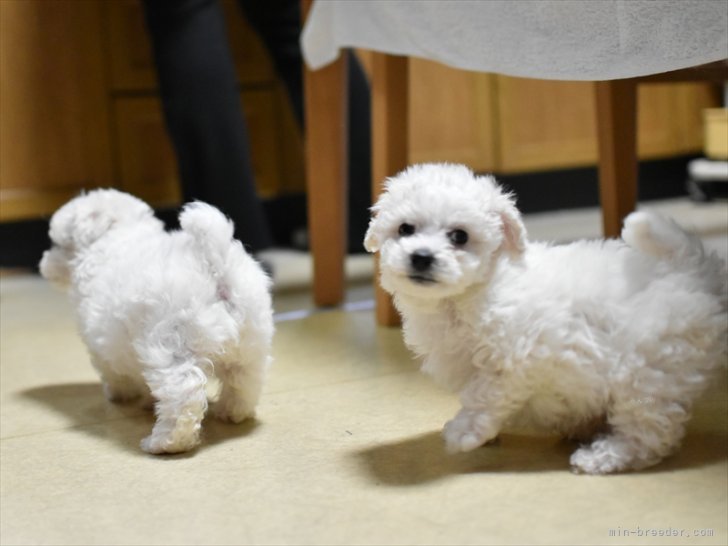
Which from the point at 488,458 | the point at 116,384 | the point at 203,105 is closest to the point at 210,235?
the point at 116,384

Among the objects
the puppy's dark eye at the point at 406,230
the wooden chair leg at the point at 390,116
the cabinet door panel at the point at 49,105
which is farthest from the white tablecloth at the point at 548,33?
the cabinet door panel at the point at 49,105

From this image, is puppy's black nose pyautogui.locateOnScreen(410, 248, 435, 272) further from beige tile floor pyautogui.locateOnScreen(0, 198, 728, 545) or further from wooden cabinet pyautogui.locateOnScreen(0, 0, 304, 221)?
wooden cabinet pyautogui.locateOnScreen(0, 0, 304, 221)

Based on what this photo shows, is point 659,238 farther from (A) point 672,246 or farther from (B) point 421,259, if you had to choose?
(B) point 421,259

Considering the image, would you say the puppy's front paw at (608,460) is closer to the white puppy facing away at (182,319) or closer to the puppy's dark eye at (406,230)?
the puppy's dark eye at (406,230)

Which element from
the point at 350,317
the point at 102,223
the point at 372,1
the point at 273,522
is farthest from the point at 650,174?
the point at 273,522

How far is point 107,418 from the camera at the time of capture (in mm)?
1446

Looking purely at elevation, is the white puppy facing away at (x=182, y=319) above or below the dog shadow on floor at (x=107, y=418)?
above

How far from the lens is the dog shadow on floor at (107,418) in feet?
4.37

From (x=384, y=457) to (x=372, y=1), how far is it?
786 mm

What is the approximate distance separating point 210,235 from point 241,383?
0.20m

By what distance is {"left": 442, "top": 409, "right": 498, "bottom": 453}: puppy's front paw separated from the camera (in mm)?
1139

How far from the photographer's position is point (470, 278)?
1113 mm

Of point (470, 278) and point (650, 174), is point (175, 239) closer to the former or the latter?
point (470, 278)

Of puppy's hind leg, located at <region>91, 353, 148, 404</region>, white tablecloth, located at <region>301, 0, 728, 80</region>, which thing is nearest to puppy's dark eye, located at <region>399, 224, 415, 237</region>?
white tablecloth, located at <region>301, 0, 728, 80</region>
